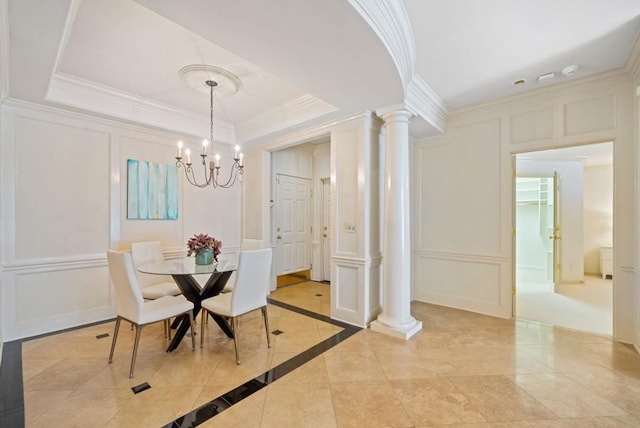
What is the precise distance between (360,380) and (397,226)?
1.56 metres

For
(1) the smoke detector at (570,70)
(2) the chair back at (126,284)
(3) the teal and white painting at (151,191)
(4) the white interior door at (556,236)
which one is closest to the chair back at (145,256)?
(3) the teal and white painting at (151,191)

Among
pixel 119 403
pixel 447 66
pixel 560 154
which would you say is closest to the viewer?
pixel 119 403

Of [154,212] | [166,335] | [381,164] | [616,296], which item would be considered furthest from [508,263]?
[154,212]

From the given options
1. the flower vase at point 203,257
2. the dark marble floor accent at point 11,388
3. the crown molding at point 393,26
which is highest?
the crown molding at point 393,26

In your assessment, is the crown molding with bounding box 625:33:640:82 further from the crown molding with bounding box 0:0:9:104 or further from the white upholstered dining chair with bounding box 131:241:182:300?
the white upholstered dining chair with bounding box 131:241:182:300

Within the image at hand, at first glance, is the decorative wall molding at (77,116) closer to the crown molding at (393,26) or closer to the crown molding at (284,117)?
the crown molding at (284,117)

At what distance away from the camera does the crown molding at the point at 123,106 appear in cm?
296

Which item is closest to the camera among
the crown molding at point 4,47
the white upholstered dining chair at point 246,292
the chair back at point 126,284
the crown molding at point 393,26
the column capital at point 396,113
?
the crown molding at point 4,47

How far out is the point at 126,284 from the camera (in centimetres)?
227

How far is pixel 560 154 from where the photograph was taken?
199 inches

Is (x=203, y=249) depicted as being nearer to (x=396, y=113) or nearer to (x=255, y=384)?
(x=255, y=384)

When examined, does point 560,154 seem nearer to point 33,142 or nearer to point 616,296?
point 616,296

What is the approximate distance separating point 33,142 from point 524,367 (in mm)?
5238

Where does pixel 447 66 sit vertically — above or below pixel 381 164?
above
